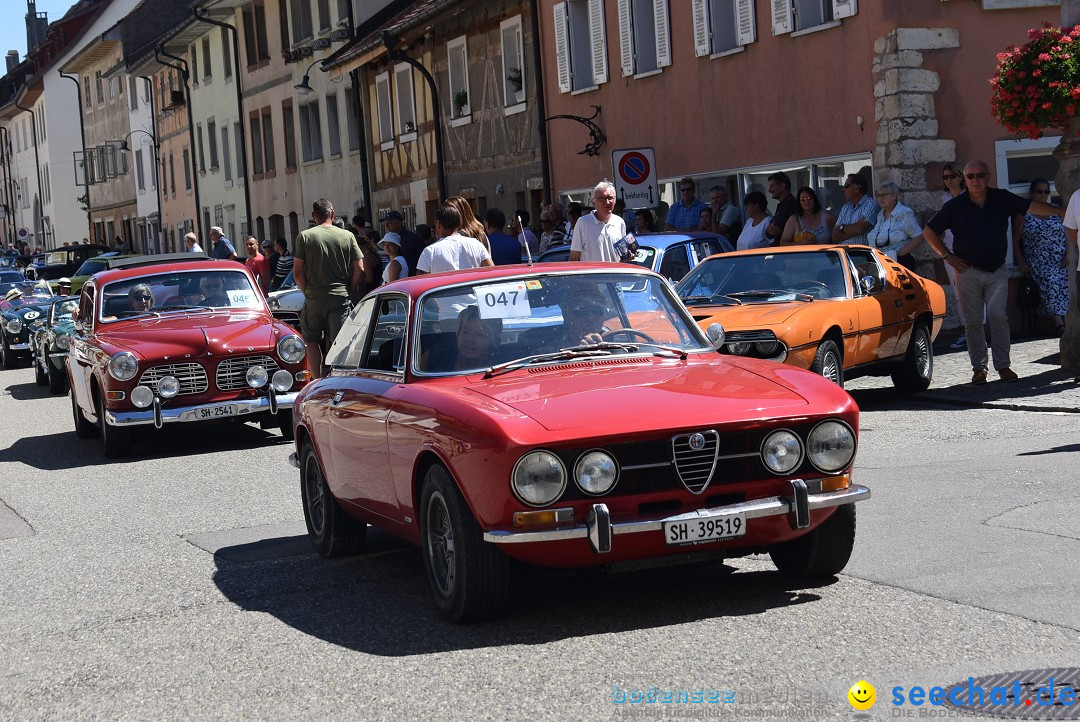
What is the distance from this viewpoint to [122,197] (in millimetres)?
74875

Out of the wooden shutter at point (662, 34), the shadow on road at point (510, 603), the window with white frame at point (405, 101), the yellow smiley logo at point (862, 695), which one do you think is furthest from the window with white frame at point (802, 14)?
the window with white frame at point (405, 101)

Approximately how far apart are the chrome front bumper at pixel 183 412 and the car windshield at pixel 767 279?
3726mm

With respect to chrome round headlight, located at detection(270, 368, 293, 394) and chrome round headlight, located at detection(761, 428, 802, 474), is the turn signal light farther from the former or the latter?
chrome round headlight, located at detection(270, 368, 293, 394)

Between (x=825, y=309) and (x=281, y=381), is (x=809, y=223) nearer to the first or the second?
(x=825, y=309)

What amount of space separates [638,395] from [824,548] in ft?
3.37

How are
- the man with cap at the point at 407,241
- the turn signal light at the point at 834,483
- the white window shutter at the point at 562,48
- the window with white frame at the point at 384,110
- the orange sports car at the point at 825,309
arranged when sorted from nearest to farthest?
the turn signal light at the point at 834,483, the orange sports car at the point at 825,309, the man with cap at the point at 407,241, the white window shutter at the point at 562,48, the window with white frame at the point at 384,110

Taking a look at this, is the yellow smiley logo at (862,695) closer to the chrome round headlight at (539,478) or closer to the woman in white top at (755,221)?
the chrome round headlight at (539,478)

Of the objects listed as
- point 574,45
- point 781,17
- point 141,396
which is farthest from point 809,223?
point 574,45

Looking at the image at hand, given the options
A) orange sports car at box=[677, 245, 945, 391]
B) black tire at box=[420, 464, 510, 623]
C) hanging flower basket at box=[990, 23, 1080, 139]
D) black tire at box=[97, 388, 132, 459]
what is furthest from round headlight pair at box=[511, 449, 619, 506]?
hanging flower basket at box=[990, 23, 1080, 139]

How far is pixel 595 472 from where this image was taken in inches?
236

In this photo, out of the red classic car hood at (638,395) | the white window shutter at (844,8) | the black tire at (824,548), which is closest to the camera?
the red classic car hood at (638,395)

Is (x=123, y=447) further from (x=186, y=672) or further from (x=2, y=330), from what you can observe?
(x=2, y=330)

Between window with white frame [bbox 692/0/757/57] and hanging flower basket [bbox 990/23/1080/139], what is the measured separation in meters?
8.14

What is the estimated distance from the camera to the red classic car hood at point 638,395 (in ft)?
20.0
